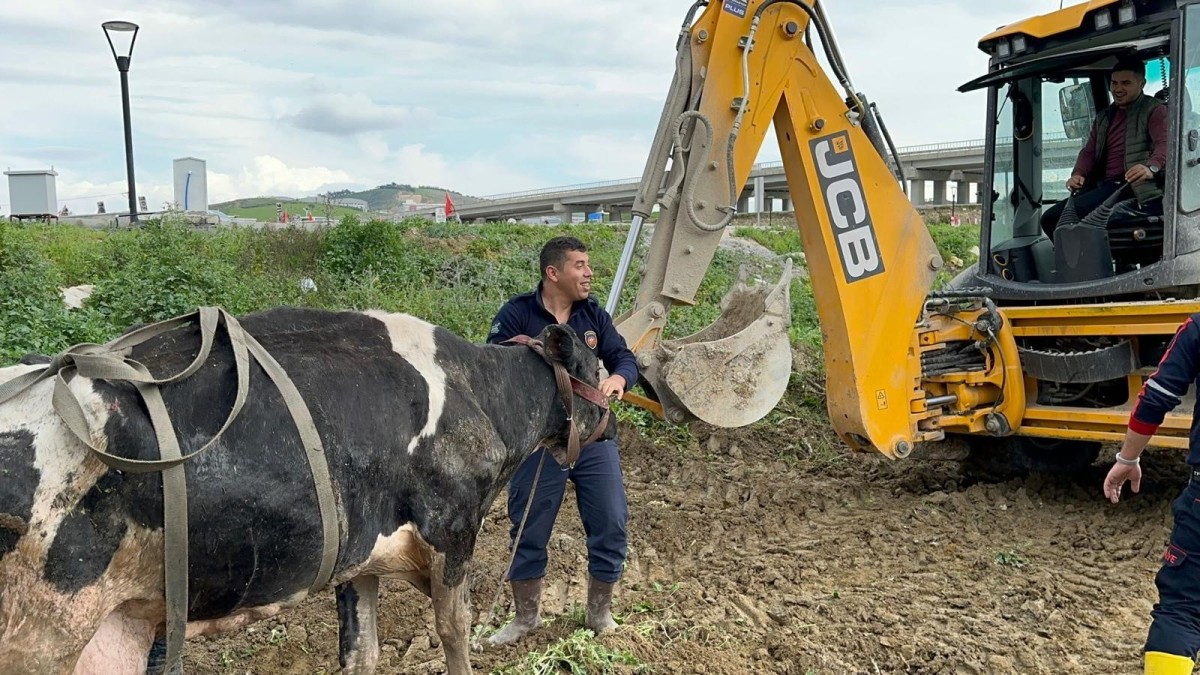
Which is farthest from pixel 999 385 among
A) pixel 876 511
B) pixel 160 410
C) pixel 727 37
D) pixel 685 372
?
pixel 160 410

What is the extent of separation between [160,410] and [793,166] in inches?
166

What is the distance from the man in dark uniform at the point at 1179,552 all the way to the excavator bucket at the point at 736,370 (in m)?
2.05

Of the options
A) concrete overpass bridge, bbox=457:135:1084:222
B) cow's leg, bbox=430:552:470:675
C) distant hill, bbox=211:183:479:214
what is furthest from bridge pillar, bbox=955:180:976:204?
cow's leg, bbox=430:552:470:675

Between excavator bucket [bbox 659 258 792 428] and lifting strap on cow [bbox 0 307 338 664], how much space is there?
2.53 meters

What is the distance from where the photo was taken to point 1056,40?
6.34m

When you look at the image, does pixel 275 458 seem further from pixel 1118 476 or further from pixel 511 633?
pixel 1118 476

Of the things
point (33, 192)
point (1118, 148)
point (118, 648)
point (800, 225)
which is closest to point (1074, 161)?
point (1118, 148)

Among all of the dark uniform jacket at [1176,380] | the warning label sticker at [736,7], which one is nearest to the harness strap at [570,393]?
the dark uniform jacket at [1176,380]

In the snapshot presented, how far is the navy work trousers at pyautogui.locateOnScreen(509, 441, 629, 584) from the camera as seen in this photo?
15.0ft

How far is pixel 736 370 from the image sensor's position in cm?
540

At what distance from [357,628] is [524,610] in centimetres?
107

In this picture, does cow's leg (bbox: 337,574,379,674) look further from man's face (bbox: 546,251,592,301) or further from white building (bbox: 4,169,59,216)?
white building (bbox: 4,169,59,216)

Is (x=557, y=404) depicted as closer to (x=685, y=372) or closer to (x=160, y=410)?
(x=685, y=372)

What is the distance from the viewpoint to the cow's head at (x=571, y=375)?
13.4ft
